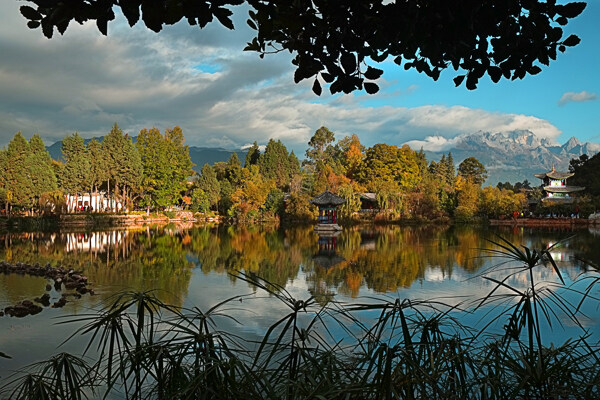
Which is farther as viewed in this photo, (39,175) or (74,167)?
(74,167)

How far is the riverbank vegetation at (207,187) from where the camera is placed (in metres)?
23.6

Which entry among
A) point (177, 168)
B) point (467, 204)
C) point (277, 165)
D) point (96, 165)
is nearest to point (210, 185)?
point (177, 168)

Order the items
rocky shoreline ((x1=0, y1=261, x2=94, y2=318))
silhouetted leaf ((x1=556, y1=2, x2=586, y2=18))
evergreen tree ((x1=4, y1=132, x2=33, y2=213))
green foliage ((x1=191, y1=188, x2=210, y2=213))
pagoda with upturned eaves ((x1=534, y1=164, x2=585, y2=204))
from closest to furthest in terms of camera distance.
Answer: silhouetted leaf ((x1=556, y1=2, x2=586, y2=18)) → rocky shoreline ((x1=0, y1=261, x2=94, y2=318)) → evergreen tree ((x1=4, y1=132, x2=33, y2=213)) → green foliage ((x1=191, y1=188, x2=210, y2=213)) → pagoda with upturned eaves ((x1=534, y1=164, x2=585, y2=204))

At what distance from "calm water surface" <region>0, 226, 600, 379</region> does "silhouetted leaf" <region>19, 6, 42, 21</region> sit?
8.39 feet

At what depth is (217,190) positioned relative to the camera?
3347 centimetres

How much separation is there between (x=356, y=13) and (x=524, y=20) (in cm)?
91

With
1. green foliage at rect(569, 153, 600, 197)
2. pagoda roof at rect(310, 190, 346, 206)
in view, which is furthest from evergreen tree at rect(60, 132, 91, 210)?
green foliage at rect(569, 153, 600, 197)

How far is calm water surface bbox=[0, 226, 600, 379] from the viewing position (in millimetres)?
5809

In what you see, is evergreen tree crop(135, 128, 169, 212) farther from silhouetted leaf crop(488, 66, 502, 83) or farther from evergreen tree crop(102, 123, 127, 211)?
silhouetted leaf crop(488, 66, 502, 83)

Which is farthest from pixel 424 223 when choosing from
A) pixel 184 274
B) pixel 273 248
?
pixel 184 274

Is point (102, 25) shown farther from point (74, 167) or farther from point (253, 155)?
point (253, 155)

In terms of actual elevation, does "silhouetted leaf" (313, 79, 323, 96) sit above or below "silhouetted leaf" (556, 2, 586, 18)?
below

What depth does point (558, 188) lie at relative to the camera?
3397 centimetres

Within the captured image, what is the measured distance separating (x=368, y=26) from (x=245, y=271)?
21.9ft
